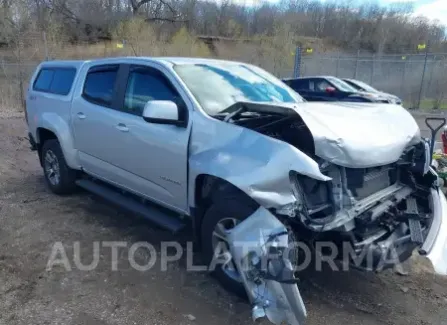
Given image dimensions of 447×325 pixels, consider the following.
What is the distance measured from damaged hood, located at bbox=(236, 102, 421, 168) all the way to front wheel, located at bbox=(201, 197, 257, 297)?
0.70 m

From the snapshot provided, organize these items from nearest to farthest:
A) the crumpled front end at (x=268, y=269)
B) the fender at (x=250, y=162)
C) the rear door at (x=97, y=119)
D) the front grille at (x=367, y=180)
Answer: the crumpled front end at (x=268, y=269), the fender at (x=250, y=162), the front grille at (x=367, y=180), the rear door at (x=97, y=119)

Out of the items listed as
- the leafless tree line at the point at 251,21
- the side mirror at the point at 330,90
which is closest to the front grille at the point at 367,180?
the side mirror at the point at 330,90

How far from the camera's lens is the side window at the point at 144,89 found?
3883mm

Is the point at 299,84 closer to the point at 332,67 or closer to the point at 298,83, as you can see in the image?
A: the point at 298,83

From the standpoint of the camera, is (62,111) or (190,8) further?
(190,8)

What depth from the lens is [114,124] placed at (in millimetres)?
4340

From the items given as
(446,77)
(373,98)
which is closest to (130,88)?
(373,98)

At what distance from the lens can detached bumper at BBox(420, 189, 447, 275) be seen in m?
3.08

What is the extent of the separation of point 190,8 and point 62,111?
1941 inches

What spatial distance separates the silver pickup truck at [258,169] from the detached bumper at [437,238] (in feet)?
0.03

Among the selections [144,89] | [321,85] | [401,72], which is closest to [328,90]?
[321,85]

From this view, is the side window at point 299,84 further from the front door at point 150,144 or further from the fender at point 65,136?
the front door at point 150,144

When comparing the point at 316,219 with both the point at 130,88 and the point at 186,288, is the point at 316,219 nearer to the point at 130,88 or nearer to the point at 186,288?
the point at 186,288

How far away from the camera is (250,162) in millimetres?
3004
